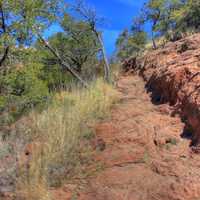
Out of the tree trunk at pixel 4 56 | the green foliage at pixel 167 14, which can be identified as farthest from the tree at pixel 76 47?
the tree trunk at pixel 4 56

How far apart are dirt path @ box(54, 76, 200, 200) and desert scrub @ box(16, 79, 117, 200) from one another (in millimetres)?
352

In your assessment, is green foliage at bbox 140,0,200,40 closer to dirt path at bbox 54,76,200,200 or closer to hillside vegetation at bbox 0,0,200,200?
hillside vegetation at bbox 0,0,200,200

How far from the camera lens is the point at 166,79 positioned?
838cm

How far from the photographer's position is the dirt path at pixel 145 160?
18.3ft

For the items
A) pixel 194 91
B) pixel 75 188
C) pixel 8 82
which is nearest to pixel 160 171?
pixel 75 188

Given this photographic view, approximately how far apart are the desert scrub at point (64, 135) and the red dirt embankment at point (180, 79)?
3.55 feet

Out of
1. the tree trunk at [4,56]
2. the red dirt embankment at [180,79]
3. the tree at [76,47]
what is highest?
the tree at [76,47]

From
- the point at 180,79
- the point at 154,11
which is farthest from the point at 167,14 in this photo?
the point at 180,79

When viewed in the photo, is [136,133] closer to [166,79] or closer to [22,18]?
[166,79]

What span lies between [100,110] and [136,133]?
1535 millimetres

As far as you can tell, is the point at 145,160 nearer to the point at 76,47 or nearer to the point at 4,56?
the point at 4,56

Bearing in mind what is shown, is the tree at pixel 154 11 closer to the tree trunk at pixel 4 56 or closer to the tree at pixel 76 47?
the tree at pixel 76 47

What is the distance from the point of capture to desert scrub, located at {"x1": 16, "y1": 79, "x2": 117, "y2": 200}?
6.37 m

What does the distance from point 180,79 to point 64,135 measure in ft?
8.02
